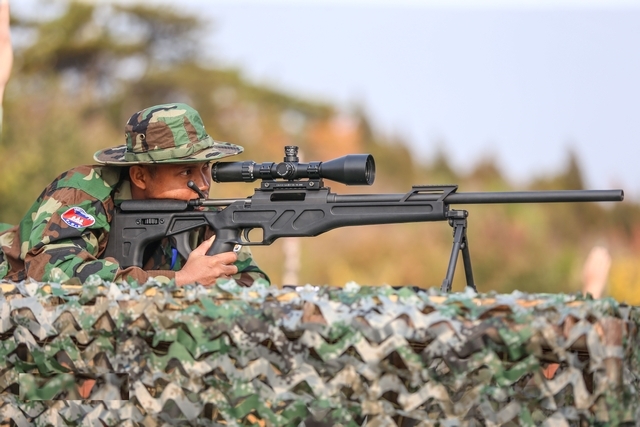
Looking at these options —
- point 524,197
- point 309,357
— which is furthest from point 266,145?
point 309,357

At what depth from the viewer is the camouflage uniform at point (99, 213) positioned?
14.9ft

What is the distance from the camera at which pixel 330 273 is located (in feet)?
66.0

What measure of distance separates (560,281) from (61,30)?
18.1 meters

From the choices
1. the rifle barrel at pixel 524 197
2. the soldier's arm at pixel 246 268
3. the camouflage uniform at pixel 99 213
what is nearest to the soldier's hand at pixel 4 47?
the camouflage uniform at pixel 99 213

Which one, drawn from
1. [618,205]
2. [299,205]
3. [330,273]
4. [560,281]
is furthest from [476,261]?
[299,205]

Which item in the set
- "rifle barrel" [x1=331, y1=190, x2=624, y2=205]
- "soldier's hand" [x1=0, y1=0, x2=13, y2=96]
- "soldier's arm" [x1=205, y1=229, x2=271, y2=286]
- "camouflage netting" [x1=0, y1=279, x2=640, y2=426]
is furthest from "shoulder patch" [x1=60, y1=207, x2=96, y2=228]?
"rifle barrel" [x1=331, y1=190, x2=624, y2=205]

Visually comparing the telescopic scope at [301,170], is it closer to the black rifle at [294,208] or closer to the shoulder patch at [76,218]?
the black rifle at [294,208]

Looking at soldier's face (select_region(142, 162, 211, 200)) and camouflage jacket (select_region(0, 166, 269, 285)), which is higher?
soldier's face (select_region(142, 162, 211, 200))

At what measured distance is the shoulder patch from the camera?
4684 mm

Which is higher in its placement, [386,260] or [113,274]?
[113,274]

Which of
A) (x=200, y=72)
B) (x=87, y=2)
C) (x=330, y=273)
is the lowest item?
(x=330, y=273)

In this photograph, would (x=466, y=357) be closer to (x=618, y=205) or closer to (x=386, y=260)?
(x=386, y=260)

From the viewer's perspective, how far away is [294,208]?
15.7ft

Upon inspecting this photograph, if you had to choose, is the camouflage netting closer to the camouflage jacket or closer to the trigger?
the camouflage jacket
